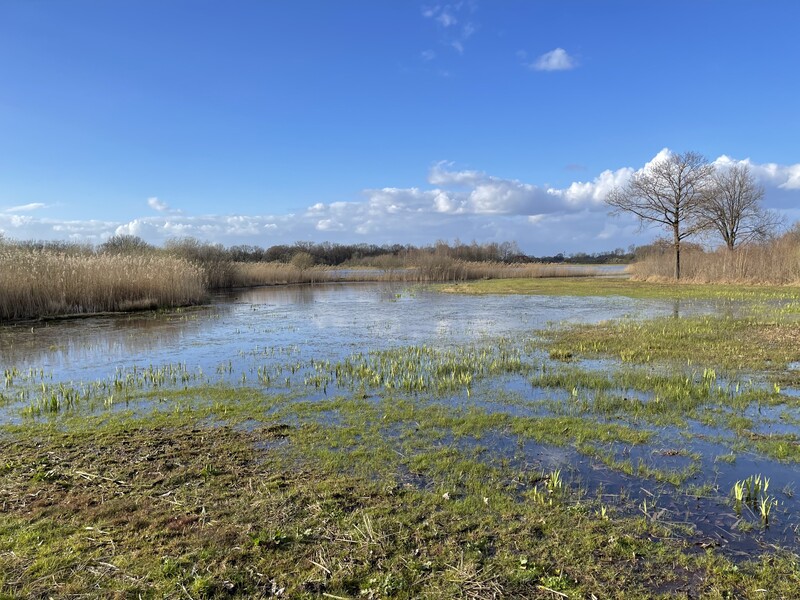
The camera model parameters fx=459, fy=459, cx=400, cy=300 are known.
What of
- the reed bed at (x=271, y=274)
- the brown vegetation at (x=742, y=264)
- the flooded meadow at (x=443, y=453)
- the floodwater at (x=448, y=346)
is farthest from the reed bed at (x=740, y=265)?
the reed bed at (x=271, y=274)

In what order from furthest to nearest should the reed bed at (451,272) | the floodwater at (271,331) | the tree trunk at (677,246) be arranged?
the reed bed at (451,272), the tree trunk at (677,246), the floodwater at (271,331)

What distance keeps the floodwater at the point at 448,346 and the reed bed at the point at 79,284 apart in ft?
6.46

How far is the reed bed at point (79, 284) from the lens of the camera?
19234mm

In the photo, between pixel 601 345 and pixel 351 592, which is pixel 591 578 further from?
pixel 601 345

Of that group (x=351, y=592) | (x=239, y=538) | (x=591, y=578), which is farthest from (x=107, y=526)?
(x=591, y=578)

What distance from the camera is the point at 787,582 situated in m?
3.07

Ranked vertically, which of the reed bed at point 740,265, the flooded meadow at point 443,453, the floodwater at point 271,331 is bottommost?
the flooded meadow at point 443,453

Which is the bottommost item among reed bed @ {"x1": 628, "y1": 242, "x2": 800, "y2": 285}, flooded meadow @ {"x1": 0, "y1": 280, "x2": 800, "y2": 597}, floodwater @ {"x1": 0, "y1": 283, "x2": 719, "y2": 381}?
flooded meadow @ {"x1": 0, "y1": 280, "x2": 800, "y2": 597}

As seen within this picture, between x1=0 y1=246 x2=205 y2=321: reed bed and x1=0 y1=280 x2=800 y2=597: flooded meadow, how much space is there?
29.3 ft

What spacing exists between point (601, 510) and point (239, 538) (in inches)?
120

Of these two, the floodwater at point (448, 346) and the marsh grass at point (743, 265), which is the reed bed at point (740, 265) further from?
the floodwater at point (448, 346)

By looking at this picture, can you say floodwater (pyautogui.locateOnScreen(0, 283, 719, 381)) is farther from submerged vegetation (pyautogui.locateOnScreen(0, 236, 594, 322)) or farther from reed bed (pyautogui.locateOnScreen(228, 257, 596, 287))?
reed bed (pyautogui.locateOnScreen(228, 257, 596, 287))

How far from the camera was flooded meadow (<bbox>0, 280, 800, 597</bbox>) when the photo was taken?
328 centimetres

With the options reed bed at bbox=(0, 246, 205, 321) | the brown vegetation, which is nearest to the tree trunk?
the brown vegetation
